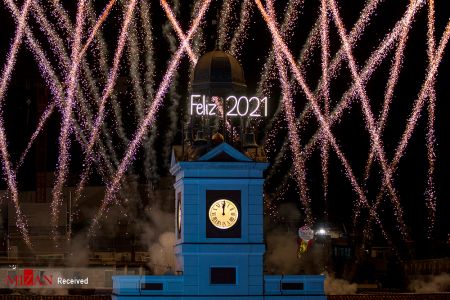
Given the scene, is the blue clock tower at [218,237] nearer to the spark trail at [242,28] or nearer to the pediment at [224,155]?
the pediment at [224,155]

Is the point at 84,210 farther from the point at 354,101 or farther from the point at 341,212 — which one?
the point at 354,101

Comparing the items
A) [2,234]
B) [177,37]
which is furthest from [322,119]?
[2,234]

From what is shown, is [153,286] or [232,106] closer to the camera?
[153,286]

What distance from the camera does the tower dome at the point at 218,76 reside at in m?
33.1

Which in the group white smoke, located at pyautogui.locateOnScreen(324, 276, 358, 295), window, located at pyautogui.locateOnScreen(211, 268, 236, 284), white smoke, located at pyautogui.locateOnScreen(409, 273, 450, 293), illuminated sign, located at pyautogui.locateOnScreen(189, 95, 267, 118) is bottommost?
window, located at pyautogui.locateOnScreen(211, 268, 236, 284)

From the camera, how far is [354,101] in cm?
5866

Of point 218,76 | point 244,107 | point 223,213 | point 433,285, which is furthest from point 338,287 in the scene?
point 218,76

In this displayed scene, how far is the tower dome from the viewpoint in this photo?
33062mm

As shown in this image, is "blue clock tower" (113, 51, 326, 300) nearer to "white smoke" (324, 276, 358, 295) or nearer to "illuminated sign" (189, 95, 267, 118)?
"illuminated sign" (189, 95, 267, 118)

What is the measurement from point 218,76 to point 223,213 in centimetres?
462

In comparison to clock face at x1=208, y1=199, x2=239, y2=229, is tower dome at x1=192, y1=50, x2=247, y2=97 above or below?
above

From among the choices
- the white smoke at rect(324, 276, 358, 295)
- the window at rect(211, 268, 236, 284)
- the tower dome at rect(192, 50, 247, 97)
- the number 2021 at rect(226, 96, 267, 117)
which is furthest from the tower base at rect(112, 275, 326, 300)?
the white smoke at rect(324, 276, 358, 295)

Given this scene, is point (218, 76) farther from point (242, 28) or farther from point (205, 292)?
point (242, 28)

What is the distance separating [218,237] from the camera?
1252 inches
